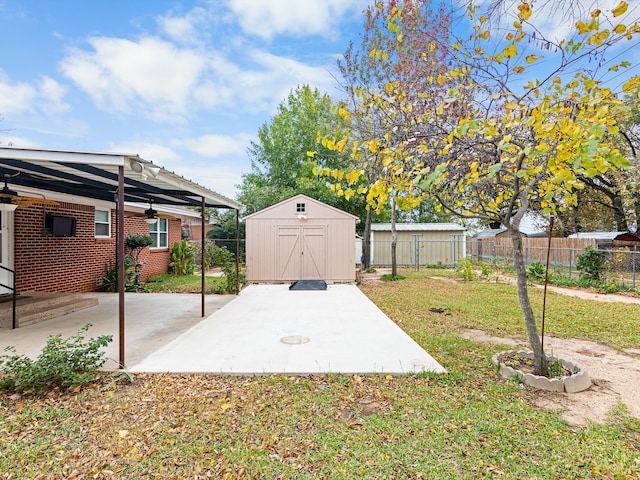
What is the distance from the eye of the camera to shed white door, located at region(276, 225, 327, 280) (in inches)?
442

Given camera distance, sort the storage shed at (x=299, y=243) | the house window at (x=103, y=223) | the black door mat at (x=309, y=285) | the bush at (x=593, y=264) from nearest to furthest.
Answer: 1. the house window at (x=103, y=223)
2. the black door mat at (x=309, y=285)
3. the bush at (x=593, y=264)
4. the storage shed at (x=299, y=243)

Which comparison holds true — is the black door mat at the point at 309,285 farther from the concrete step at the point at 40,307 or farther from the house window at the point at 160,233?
the house window at the point at 160,233

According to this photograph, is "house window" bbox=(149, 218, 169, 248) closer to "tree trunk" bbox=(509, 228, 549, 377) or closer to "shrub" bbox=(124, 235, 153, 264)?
"shrub" bbox=(124, 235, 153, 264)

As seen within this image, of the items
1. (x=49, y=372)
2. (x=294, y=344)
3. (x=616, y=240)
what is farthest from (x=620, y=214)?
(x=49, y=372)

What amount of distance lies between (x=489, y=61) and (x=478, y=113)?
2.36 ft

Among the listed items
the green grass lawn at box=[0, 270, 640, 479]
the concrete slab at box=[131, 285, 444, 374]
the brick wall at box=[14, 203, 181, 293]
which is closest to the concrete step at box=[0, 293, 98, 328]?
the brick wall at box=[14, 203, 181, 293]

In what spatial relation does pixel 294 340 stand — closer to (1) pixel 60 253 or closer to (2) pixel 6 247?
(2) pixel 6 247

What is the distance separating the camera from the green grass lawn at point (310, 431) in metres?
2.23

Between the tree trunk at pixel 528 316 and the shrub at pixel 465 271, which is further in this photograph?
the shrub at pixel 465 271

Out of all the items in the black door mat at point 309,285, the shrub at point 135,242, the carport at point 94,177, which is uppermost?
the carport at point 94,177

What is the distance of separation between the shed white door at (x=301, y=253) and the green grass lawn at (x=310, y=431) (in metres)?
7.53

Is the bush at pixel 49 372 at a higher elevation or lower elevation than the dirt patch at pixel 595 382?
higher

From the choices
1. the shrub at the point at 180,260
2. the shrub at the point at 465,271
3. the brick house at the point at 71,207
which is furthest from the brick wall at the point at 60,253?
the shrub at the point at 465,271

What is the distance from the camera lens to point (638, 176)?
12797 mm
